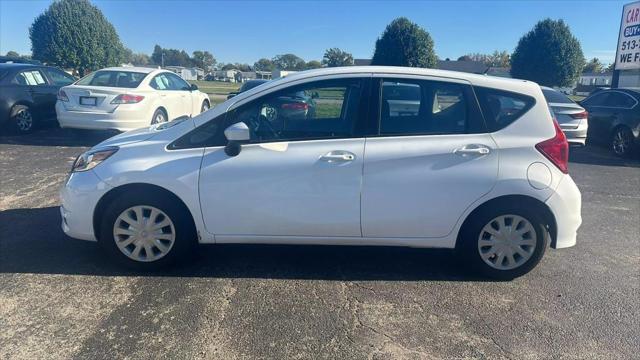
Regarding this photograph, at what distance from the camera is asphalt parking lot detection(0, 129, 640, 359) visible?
301 centimetres

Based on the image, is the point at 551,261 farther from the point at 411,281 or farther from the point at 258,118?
the point at 258,118

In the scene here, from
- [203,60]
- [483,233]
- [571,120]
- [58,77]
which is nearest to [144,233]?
[483,233]

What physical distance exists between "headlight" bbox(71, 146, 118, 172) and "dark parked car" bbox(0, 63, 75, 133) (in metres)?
8.02

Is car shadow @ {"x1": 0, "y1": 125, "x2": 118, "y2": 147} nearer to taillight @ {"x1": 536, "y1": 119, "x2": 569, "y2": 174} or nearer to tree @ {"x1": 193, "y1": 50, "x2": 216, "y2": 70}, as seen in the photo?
taillight @ {"x1": 536, "y1": 119, "x2": 569, "y2": 174}

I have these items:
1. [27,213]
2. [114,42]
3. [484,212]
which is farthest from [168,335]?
[114,42]

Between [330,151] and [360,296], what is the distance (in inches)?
46.6

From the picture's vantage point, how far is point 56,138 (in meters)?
10.7

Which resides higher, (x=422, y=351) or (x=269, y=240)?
(x=269, y=240)

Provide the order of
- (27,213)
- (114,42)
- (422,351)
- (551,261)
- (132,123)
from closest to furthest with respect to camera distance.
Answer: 1. (422,351)
2. (551,261)
3. (27,213)
4. (132,123)
5. (114,42)

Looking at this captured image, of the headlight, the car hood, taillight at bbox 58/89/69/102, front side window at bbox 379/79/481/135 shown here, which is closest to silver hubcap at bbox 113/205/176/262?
the headlight

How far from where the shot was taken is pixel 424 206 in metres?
3.84

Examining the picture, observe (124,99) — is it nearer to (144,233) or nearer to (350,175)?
(144,233)

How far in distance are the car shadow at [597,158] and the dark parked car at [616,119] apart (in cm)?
22

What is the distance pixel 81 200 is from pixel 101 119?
606 cm
